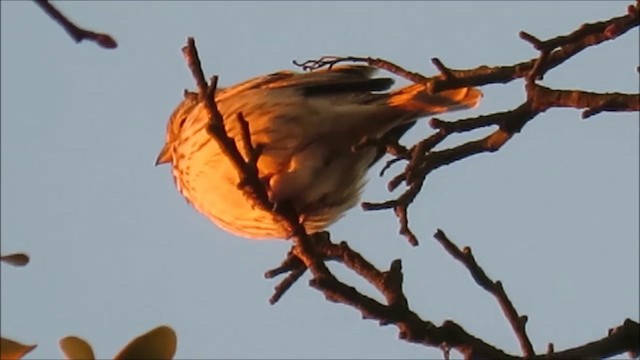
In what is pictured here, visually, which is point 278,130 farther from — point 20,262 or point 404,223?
point 20,262

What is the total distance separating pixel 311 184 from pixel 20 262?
292 cm

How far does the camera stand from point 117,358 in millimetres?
2191

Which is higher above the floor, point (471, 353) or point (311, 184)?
point (311, 184)

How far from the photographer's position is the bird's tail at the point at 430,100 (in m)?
5.19

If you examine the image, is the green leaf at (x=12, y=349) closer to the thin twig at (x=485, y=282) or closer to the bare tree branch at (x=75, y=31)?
the bare tree branch at (x=75, y=31)

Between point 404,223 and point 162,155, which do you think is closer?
point 404,223

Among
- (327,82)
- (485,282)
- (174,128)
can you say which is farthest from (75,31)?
(174,128)

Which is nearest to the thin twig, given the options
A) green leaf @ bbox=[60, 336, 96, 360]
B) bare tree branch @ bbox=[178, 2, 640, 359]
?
bare tree branch @ bbox=[178, 2, 640, 359]

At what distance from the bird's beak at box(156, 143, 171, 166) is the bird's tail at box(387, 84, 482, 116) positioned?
5.07 ft

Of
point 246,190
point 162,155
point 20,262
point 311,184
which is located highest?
point 162,155

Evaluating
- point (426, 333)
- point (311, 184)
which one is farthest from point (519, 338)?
point (311, 184)

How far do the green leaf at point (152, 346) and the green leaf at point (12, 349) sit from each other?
175mm

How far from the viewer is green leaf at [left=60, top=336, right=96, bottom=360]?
2139mm

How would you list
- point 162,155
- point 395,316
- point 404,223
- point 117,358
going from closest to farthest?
point 117,358 → point 395,316 → point 404,223 → point 162,155
